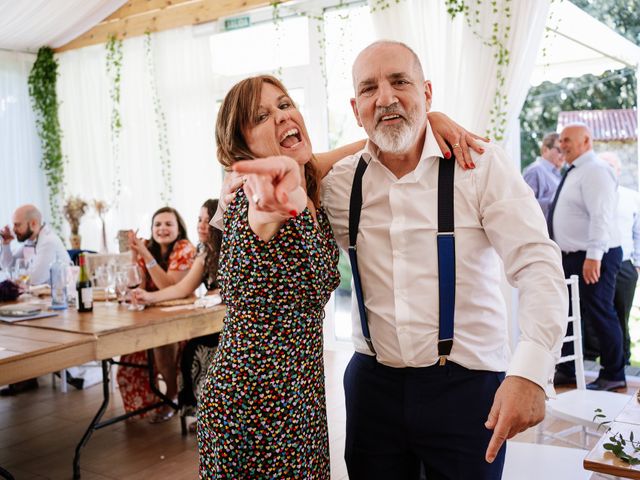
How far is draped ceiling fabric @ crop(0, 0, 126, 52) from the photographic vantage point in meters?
6.48

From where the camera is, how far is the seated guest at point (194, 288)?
12.9 feet

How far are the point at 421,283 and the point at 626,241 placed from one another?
12.8 feet

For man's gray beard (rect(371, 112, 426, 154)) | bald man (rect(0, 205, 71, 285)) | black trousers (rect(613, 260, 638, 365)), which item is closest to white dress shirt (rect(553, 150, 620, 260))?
black trousers (rect(613, 260, 638, 365))

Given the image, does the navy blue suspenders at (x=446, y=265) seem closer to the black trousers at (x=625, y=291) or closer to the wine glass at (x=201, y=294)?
the wine glass at (x=201, y=294)

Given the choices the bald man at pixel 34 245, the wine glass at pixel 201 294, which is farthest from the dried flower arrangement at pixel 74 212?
the wine glass at pixel 201 294

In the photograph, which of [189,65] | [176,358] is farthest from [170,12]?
[176,358]

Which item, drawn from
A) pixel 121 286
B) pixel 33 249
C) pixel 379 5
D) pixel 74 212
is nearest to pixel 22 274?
pixel 33 249

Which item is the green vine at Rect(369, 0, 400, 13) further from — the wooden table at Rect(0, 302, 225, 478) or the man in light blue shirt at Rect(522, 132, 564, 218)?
the wooden table at Rect(0, 302, 225, 478)

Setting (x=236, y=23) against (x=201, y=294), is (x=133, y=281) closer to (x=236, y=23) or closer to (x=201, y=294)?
(x=201, y=294)

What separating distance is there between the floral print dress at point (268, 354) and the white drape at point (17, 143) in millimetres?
7380

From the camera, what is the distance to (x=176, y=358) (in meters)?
4.38

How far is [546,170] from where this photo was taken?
17.0 feet

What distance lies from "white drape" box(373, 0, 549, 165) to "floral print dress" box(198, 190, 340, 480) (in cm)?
359

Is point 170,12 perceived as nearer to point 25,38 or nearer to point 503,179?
point 25,38
